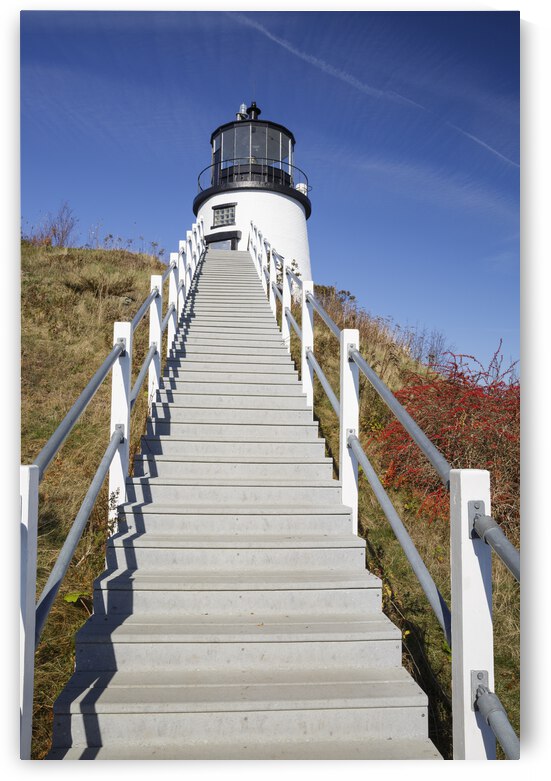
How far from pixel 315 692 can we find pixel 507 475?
3.18 metres

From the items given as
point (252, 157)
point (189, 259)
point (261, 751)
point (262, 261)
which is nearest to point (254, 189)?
point (252, 157)

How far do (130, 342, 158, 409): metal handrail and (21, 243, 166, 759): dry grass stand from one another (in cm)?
65

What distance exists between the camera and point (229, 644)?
7.87 ft

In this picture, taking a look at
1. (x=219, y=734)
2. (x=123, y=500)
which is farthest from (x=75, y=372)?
(x=219, y=734)

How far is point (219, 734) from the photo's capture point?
207 cm

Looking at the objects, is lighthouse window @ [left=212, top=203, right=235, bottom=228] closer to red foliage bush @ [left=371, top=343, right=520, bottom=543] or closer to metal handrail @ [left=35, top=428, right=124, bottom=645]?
red foliage bush @ [left=371, top=343, right=520, bottom=543]

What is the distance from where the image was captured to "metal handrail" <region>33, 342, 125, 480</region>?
1898 mm

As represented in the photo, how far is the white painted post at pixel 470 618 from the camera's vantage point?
1621mm

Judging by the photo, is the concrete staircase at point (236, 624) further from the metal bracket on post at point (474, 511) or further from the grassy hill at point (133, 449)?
the metal bracket on post at point (474, 511)

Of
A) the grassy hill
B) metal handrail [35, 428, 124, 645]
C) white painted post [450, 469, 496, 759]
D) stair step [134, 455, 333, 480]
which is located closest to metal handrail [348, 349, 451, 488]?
white painted post [450, 469, 496, 759]

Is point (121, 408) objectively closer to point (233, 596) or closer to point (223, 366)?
point (233, 596)

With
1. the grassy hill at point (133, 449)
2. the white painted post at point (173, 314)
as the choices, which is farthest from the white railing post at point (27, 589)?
the white painted post at point (173, 314)

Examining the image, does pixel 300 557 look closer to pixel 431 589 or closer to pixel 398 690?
pixel 398 690

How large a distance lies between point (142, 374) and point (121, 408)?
2.23 ft
